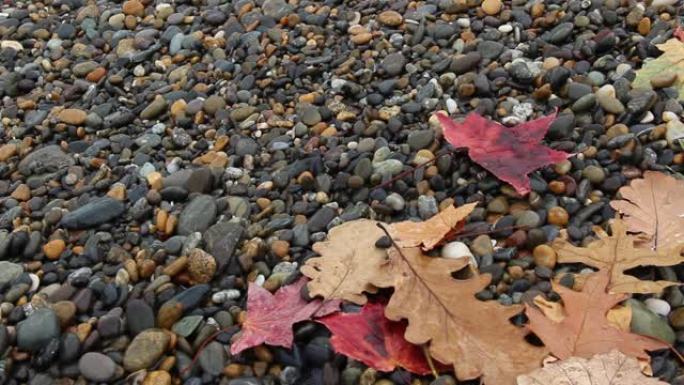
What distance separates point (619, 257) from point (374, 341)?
577 mm

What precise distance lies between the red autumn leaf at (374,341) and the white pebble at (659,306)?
500 mm

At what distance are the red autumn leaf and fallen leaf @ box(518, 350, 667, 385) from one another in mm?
234

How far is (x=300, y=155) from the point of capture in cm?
214

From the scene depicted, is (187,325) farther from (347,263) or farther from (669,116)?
(669,116)

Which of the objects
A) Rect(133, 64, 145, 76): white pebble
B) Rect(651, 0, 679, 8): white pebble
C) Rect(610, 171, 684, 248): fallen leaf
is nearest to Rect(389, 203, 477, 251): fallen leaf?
Rect(610, 171, 684, 248): fallen leaf

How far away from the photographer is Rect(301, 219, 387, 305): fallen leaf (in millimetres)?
1713

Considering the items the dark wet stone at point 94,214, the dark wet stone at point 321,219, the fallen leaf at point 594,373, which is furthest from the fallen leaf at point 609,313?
the dark wet stone at point 94,214

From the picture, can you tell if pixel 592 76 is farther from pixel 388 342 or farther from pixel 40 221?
pixel 40 221

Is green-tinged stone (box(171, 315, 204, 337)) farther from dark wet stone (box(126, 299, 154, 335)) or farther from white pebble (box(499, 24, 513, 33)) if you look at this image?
white pebble (box(499, 24, 513, 33))

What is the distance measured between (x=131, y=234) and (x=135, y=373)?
443 mm

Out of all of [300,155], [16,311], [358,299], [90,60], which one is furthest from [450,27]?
[16,311]

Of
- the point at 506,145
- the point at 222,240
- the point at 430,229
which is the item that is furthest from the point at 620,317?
the point at 222,240

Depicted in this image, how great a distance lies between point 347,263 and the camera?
69.7 inches

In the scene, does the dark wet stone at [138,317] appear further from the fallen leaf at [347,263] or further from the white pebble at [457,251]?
the white pebble at [457,251]
